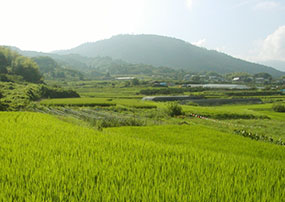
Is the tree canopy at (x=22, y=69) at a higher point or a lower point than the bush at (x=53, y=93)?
higher

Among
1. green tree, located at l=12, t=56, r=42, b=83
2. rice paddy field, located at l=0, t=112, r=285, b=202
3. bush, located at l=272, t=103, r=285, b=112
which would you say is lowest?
bush, located at l=272, t=103, r=285, b=112

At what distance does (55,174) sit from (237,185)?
2.86 meters

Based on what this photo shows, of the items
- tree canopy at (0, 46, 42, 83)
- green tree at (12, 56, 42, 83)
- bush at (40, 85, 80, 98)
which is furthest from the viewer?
green tree at (12, 56, 42, 83)

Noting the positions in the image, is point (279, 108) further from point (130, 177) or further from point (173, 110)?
point (130, 177)

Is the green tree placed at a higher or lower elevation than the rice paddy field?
higher

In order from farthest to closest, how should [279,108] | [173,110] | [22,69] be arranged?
1. [22,69]
2. [279,108]
3. [173,110]

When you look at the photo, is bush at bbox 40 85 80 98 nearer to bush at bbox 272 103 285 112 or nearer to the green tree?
the green tree

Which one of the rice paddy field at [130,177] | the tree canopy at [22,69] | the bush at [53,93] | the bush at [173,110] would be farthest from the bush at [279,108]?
the tree canopy at [22,69]

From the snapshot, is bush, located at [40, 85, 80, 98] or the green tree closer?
bush, located at [40, 85, 80, 98]

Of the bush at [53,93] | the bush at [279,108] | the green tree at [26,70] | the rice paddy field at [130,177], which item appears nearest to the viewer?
the rice paddy field at [130,177]

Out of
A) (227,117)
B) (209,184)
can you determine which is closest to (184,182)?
(209,184)

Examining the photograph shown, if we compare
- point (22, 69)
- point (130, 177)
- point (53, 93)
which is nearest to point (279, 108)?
point (130, 177)

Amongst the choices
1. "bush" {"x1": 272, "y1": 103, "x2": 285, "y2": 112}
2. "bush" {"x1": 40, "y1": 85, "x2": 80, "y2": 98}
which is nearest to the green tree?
"bush" {"x1": 40, "y1": 85, "x2": 80, "y2": 98}

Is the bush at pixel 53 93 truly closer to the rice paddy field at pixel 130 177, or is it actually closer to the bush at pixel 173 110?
the bush at pixel 173 110
